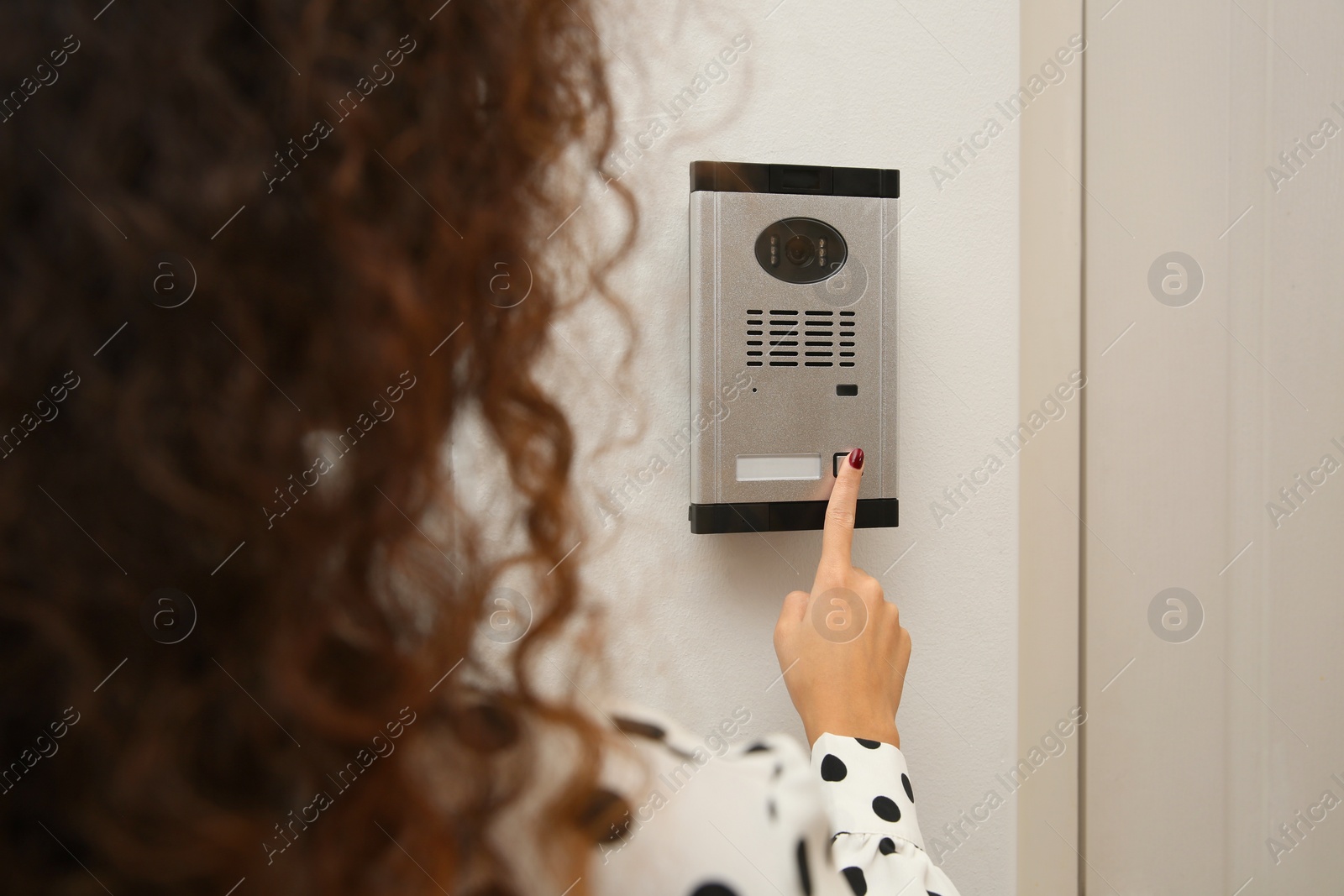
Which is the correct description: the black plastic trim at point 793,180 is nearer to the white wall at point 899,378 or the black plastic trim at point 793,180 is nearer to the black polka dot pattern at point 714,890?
the white wall at point 899,378

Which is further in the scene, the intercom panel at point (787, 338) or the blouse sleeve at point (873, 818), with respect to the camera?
the intercom panel at point (787, 338)

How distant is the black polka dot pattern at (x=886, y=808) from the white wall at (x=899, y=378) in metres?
0.16

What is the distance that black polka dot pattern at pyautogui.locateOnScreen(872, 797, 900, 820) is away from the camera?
55 cm

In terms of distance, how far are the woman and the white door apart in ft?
2.06

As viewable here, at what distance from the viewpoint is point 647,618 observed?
27.3 inches

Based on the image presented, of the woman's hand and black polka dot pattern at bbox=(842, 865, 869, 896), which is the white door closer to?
the woman's hand

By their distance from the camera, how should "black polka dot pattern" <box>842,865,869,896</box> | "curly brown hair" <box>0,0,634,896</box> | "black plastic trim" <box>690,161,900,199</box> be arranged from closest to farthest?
"curly brown hair" <box>0,0,634,896</box> → "black polka dot pattern" <box>842,865,869,896</box> → "black plastic trim" <box>690,161,900,199</box>

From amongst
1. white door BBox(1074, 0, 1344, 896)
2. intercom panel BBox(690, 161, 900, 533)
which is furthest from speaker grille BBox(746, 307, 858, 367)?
white door BBox(1074, 0, 1344, 896)

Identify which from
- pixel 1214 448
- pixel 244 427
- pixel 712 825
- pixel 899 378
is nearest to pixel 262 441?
pixel 244 427

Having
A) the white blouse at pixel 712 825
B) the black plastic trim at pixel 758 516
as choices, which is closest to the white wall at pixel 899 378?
the black plastic trim at pixel 758 516

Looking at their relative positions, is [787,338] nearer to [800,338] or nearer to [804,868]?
[800,338]

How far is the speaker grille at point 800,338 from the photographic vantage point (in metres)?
0.65

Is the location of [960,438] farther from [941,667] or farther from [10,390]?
[10,390]

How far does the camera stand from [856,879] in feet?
1.71
